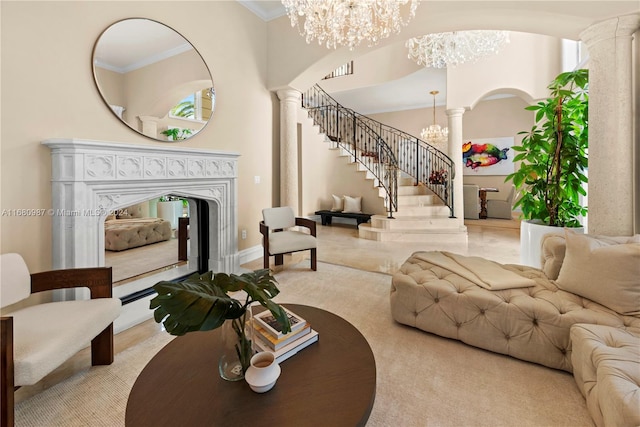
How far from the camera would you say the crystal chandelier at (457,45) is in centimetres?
470

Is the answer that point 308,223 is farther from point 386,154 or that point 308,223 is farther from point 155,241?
point 386,154

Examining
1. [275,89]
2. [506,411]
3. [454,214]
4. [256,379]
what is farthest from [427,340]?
[454,214]

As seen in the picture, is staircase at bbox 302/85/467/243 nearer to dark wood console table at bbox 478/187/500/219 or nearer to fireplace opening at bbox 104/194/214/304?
dark wood console table at bbox 478/187/500/219

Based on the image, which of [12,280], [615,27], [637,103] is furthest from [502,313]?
[12,280]

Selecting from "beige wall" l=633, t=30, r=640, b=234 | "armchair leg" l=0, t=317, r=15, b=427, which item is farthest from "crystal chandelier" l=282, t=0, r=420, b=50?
"armchair leg" l=0, t=317, r=15, b=427

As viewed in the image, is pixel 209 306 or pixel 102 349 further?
pixel 102 349

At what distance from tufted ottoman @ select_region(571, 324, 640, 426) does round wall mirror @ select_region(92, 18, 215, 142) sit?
12.2 feet

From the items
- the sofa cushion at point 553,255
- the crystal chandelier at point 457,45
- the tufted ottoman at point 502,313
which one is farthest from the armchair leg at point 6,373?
Result: the crystal chandelier at point 457,45

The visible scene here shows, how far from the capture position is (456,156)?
6.23 m

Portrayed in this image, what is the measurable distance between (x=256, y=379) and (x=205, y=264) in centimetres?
304

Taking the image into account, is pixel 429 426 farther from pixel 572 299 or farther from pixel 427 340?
pixel 572 299

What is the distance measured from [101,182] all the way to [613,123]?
446 cm

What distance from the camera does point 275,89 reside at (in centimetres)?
458

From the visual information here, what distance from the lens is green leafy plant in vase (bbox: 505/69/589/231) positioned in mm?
3078
